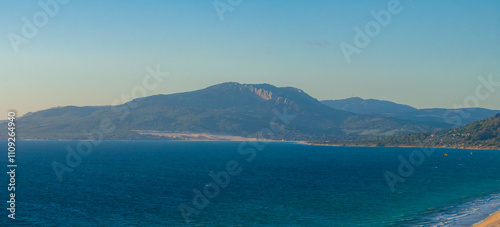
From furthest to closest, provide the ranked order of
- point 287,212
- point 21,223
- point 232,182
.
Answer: point 232,182
point 287,212
point 21,223

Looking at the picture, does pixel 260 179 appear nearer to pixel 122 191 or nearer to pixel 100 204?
pixel 122 191

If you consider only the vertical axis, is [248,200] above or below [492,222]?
above

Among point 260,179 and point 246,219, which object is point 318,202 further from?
point 260,179

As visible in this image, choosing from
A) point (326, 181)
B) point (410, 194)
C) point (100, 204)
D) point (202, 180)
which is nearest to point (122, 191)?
point (100, 204)

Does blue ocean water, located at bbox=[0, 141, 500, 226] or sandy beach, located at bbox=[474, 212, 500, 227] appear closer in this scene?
sandy beach, located at bbox=[474, 212, 500, 227]

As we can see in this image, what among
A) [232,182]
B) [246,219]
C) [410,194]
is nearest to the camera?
[246,219]

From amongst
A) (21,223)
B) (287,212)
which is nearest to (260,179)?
(287,212)

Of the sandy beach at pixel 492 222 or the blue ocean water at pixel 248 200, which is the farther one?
the blue ocean water at pixel 248 200

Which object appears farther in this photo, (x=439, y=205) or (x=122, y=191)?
(x=122, y=191)

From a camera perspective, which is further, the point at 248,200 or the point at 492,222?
the point at 248,200
